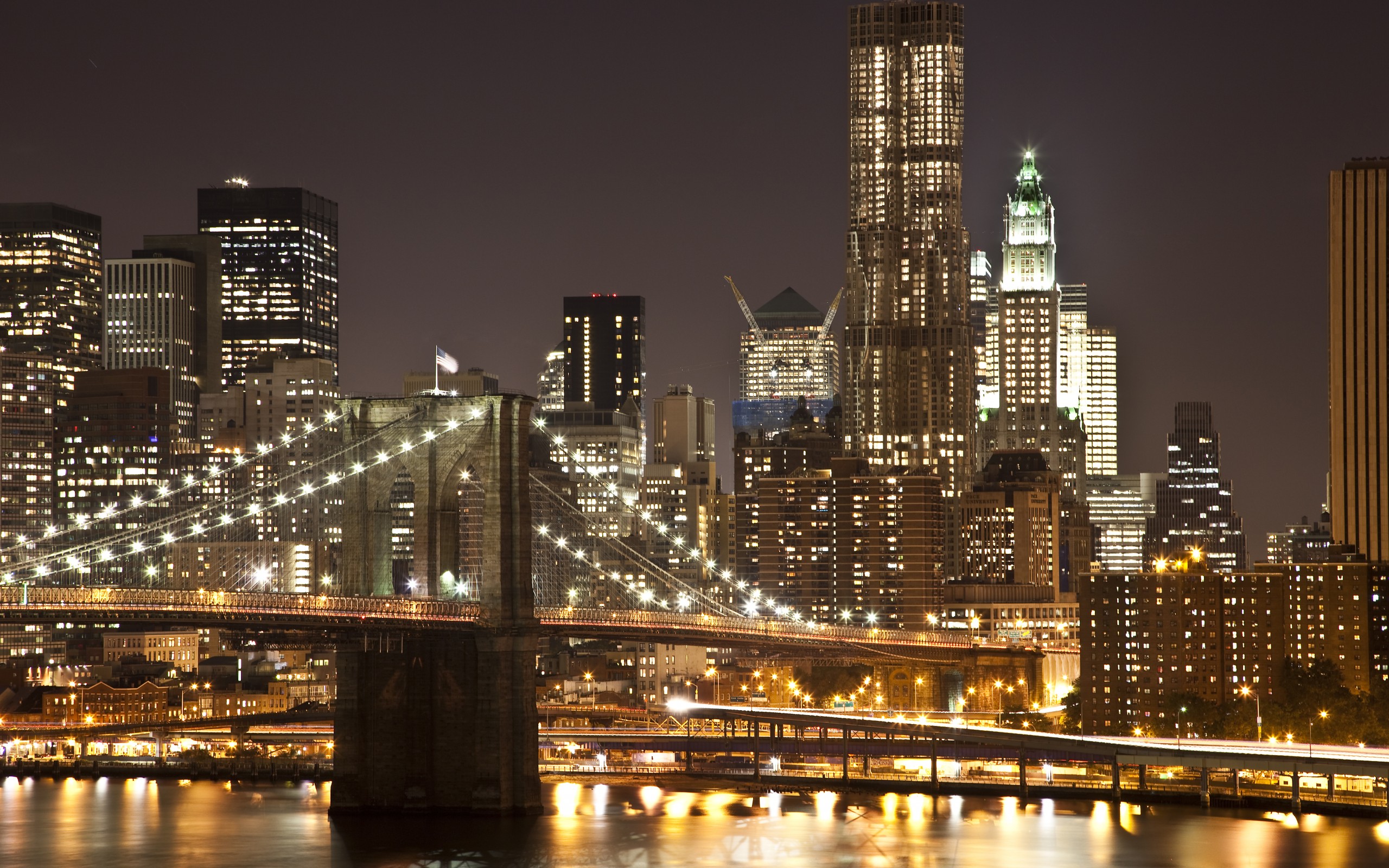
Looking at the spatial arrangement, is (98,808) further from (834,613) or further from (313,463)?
(834,613)

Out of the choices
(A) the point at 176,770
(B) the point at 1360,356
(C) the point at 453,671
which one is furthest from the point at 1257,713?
(B) the point at 1360,356

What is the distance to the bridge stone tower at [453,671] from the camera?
258ft

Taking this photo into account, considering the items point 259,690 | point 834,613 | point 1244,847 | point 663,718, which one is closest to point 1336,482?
point 834,613

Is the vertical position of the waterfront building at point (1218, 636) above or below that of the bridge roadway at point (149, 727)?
above

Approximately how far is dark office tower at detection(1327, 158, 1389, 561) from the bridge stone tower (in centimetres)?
10216

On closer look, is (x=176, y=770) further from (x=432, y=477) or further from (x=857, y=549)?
(x=857, y=549)

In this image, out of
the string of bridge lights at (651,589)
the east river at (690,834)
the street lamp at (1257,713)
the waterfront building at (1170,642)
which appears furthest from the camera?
the waterfront building at (1170,642)

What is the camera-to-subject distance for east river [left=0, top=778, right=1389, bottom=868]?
73750 mm

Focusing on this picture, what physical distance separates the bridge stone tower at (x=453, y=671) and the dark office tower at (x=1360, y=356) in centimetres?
10216

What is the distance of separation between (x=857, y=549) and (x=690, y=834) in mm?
114361

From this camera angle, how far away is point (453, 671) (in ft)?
259

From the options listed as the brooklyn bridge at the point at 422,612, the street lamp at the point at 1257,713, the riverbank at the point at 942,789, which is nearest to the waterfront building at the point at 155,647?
the riverbank at the point at 942,789

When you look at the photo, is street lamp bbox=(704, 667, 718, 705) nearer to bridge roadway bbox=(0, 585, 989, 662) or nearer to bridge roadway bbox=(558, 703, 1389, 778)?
bridge roadway bbox=(558, 703, 1389, 778)

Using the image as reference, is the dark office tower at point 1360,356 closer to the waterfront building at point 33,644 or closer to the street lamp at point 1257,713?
the street lamp at point 1257,713
